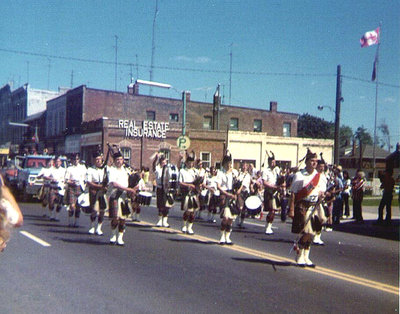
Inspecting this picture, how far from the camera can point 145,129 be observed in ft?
133

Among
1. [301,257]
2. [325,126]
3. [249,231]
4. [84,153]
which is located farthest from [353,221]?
[325,126]

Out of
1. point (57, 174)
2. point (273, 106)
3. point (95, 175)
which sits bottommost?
point (57, 174)

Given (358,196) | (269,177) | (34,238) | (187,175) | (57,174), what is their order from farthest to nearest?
(358,196) < (57,174) < (269,177) < (187,175) < (34,238)

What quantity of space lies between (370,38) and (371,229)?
9.48 meters

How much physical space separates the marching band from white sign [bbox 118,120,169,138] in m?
24.4

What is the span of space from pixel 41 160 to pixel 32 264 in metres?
15.2

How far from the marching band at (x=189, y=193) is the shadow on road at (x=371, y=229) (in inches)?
65.1

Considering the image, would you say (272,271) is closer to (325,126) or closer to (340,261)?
(340,261)

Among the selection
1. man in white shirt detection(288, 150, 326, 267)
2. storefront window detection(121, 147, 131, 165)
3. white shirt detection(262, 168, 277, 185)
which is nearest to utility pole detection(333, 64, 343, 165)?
white shirt detection(262, 168, 277, 185)

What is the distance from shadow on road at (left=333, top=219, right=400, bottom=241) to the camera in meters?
13.8

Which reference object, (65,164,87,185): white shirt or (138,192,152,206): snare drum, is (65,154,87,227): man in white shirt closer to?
(65,164,87,185): white shirt

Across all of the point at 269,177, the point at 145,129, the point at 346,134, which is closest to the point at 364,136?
the point at 346,134

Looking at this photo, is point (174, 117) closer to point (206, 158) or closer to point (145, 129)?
point (206, 158)

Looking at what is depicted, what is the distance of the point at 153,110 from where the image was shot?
47000 mm
